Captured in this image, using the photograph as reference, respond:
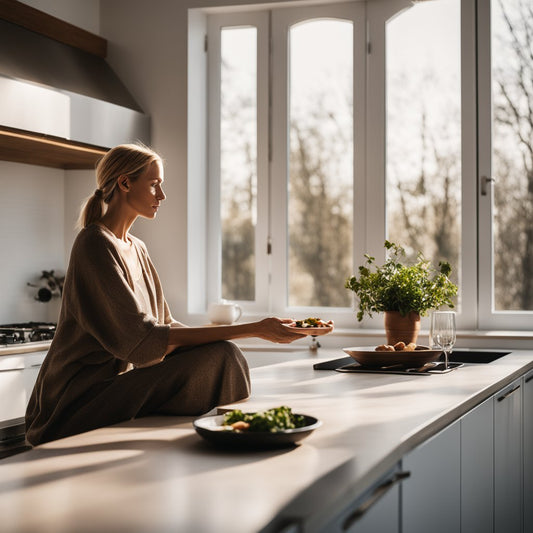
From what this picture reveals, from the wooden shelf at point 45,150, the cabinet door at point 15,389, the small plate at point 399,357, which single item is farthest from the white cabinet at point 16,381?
the small plate at point 399,357

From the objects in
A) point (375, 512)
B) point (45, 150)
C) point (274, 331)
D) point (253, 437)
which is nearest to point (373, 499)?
point (375, 512)

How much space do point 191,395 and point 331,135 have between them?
8.14 feet

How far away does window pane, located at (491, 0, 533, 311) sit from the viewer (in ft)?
12.5

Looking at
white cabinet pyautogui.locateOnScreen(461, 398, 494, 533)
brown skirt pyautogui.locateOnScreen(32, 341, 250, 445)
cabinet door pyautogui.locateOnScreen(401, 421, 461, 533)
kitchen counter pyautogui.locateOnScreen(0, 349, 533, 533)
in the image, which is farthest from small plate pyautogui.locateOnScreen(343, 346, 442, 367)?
brown skirt pyautogui.locateOnScreen(32, 341, 250, 445)

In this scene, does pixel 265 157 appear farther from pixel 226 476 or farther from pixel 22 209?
pixel 226 476

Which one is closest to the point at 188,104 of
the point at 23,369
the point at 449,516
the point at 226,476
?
the point at 23,369

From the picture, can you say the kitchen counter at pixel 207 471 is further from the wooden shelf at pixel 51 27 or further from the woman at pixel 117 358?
the wooden shelf at pixel 51 27

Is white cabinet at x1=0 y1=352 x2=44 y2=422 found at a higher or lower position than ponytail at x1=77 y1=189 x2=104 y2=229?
lower

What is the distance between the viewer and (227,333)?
2.00 m

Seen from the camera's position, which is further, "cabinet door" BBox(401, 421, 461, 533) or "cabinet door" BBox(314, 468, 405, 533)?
"cabinet door" BBox(401, 421, 461, 533)

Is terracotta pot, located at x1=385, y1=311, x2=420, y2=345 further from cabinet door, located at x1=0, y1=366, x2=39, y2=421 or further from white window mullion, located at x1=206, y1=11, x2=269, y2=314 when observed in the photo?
cabinet door, located at x1=0, y1=366, x2=39, y2=421

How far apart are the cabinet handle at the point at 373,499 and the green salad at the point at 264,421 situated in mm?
198

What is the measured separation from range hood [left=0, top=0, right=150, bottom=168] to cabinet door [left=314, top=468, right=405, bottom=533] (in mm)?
2300

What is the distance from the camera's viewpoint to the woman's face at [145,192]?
2.29m
